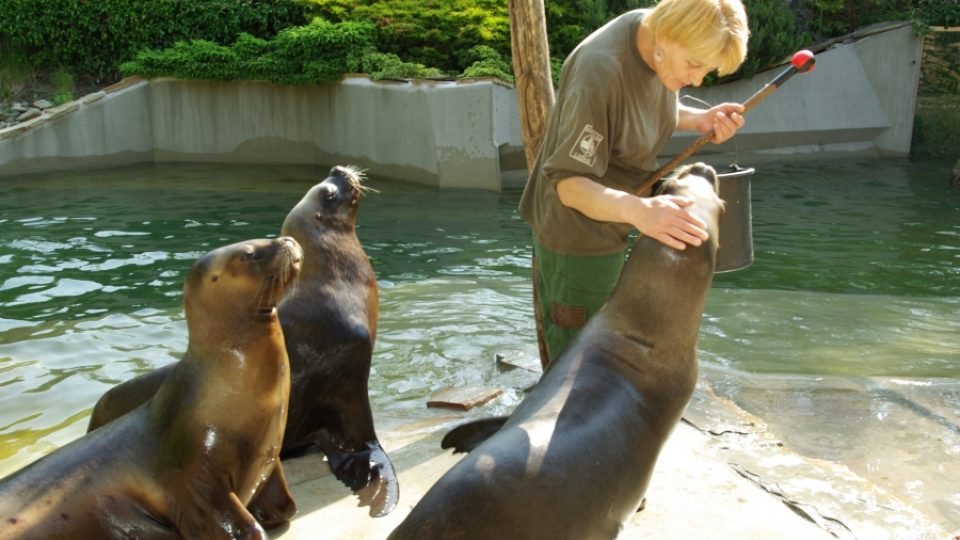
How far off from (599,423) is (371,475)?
1.13m

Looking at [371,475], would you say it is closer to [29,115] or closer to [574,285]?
[574,285]

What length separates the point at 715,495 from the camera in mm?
3383

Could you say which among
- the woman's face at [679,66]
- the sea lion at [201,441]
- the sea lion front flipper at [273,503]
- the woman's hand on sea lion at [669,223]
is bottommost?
the sea lion front flipper at [273,503]

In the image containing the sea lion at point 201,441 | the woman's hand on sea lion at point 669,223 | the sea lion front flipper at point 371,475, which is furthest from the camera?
the sea lion front flipper at point 371,475

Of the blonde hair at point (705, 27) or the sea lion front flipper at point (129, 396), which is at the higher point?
the blonde hair at point (705, 27)

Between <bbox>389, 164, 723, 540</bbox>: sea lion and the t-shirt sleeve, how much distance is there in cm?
31

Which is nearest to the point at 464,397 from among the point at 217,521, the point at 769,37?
the point at 217,521

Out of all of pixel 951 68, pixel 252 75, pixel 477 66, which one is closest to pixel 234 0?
pixel 252 75

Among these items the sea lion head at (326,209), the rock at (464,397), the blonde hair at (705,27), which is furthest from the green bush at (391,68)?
the blonde hair at (705,27)

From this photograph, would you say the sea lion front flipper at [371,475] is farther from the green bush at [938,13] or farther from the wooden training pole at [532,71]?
the green bush at [938,13]

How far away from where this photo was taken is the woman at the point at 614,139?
303 centimetres

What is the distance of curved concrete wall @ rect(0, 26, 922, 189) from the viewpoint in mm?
12273

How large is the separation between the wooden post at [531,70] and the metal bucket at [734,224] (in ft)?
6.14

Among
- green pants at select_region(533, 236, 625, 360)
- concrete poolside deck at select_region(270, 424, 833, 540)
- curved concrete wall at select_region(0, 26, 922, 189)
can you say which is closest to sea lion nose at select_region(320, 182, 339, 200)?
green pants at select_region(533, 236, 625, 360)
